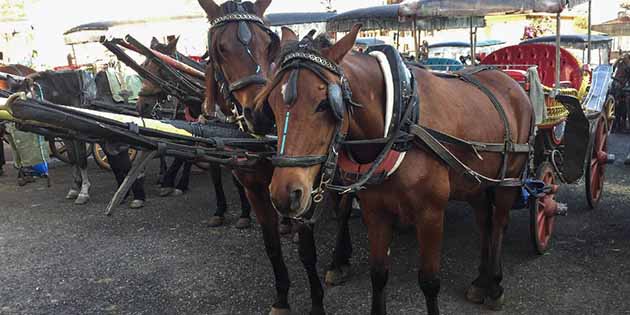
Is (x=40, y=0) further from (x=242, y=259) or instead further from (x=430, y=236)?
(x=430, y=236)

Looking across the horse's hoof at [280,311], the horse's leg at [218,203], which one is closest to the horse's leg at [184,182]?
the horse's leg at [218,203]

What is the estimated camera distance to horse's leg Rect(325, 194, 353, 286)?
389 cm

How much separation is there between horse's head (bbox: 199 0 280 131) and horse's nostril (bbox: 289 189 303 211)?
3.37 feet

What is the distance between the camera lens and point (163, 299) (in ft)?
12.5

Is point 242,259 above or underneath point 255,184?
underneath

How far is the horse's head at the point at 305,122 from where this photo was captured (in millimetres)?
1959

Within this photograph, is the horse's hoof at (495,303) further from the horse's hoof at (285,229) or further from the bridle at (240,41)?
the horse's hoof at (285,229)

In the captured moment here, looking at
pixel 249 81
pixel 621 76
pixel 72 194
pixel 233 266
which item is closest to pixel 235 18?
pixel 249 81

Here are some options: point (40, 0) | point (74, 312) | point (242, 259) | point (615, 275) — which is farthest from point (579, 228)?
point (40, 0)

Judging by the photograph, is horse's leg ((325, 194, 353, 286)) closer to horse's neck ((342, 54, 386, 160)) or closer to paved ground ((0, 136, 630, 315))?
paved ground ((0, 136, 630, 315))

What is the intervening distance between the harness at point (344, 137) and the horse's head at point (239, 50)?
0.85 meters

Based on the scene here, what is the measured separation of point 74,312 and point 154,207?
9.56 ft

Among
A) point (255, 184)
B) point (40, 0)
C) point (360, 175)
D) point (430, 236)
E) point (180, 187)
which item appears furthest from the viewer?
point (40, 0)

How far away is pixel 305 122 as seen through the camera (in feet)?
6.48
